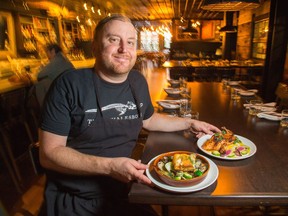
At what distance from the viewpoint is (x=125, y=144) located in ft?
4.84

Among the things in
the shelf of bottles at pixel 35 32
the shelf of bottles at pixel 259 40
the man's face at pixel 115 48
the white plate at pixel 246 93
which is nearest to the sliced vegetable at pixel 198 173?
the man's face at pixel 115 48

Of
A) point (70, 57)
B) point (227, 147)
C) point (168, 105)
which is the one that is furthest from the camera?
point (70, 57)

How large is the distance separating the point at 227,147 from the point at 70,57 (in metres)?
5.91

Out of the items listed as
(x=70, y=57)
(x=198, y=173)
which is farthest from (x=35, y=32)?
(x=198, y=173)

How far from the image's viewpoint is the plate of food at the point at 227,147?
1274mm

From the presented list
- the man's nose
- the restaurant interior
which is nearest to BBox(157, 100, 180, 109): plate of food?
the restaurant interior

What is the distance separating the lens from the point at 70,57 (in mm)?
6508

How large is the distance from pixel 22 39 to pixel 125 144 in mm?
3983

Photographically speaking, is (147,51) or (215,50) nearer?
(215,50)

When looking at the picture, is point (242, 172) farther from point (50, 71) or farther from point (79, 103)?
point (50, 71)

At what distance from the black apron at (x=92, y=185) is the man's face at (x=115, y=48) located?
0.37 feet

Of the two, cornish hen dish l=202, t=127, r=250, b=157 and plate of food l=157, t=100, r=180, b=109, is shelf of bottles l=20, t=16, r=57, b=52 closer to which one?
plate of food l=157, t=100, r=180, b=109

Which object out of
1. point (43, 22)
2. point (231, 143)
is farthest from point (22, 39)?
point (231, 143)

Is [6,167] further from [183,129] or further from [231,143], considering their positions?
[231,143]
